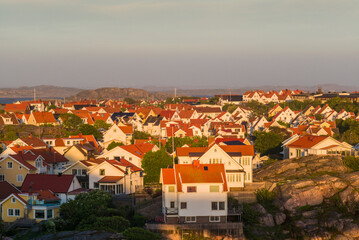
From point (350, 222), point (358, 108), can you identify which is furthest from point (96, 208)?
point (358, 108)

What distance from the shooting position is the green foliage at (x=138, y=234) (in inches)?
1270

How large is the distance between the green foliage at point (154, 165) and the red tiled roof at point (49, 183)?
22.4 ft

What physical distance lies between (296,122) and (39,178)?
6001 centimetres

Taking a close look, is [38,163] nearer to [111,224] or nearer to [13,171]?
[13,171]

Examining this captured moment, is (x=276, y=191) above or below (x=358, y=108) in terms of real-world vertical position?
below

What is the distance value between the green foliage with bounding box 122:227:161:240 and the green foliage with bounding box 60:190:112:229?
13.8 ft

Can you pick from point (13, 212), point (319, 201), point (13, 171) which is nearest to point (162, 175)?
point (13, 212)

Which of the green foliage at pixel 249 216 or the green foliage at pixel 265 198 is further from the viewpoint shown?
the green foliage at pixel 265 198

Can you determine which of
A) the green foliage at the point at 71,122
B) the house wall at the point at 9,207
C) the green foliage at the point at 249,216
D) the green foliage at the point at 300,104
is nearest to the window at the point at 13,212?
the house wall at the point at 9,207

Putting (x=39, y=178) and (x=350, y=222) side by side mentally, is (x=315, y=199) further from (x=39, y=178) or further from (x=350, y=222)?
(x=39, y=178)

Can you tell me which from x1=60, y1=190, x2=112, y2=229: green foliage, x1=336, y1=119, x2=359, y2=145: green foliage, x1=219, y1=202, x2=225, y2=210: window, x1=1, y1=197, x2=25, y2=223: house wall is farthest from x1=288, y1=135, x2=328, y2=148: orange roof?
x1=1, y1=197, x2=25, y2=223: house wall

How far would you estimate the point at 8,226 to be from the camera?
3716cm

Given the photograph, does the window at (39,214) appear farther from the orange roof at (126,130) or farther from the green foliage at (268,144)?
the orange roof at (126,130)

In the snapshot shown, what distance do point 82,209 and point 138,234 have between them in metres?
6.39
